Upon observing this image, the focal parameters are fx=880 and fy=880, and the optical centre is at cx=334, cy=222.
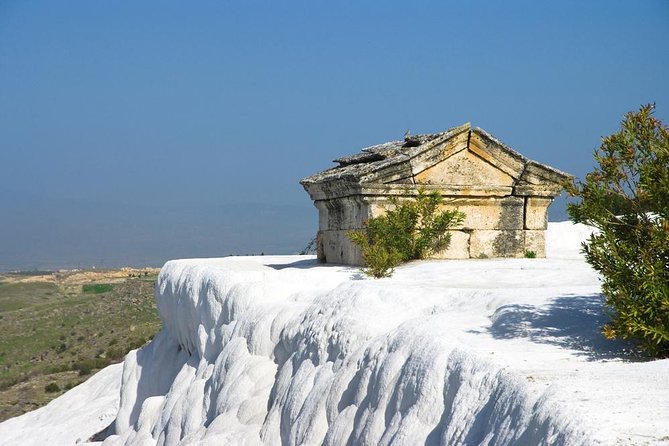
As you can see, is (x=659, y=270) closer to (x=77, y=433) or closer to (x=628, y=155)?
(x=628, y=155)

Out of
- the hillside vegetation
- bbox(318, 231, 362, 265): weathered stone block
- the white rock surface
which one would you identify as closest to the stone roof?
bbox(318, 231, 362, 265): weathered stone block

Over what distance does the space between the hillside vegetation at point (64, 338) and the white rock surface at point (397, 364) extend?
1093 centimetres

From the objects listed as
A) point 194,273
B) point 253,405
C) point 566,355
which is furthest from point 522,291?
point 194,273

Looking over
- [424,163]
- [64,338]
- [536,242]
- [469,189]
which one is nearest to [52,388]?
[64,338]

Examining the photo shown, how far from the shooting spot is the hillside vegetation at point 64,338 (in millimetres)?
22547

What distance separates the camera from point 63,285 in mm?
48719

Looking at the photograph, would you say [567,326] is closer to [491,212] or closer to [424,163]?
[424,163]

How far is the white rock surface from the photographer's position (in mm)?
4629

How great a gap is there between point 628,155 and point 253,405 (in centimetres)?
400

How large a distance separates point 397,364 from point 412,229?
5.93m

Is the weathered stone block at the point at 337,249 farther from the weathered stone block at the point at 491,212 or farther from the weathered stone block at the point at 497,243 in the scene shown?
the weathered stone block at the point at 497,243

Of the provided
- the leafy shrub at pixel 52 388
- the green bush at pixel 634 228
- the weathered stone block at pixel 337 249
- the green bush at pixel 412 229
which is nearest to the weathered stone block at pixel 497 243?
the green bush at pixel 412 229

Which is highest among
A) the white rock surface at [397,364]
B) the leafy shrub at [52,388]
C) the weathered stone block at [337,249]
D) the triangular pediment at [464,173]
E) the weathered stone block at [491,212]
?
the triangular pediment at [464,173]

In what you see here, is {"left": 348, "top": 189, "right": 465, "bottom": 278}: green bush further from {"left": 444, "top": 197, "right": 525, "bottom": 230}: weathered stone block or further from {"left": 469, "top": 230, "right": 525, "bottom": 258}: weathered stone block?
{"left": 469, "top": 230, "right": 525, "bottom": 258}: weathered stone block
